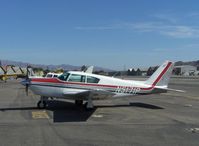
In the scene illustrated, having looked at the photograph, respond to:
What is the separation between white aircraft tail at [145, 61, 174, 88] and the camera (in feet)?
66.2

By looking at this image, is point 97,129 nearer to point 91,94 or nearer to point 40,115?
point 40,115

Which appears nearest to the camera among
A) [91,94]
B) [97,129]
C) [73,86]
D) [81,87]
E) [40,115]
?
[97,129]

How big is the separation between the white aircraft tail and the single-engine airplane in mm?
378

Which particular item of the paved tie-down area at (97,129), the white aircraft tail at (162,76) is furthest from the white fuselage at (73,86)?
the white aircraft tail at (162,76)

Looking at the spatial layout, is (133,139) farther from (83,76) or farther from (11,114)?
(83,76)

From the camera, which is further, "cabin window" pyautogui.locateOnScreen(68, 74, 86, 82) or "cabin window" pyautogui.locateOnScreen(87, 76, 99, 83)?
"cabin window" pyautogui.locateOnScreen(87, 76, 99, 83)

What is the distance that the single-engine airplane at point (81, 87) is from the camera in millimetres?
17453

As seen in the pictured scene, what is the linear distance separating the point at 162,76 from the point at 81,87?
5232 mm

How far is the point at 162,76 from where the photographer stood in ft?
66.7

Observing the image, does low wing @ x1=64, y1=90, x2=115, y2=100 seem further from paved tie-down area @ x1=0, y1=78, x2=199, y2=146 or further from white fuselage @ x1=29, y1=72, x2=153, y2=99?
paved tie-down area @ x1=0, y1=78, x2=199, y2=146

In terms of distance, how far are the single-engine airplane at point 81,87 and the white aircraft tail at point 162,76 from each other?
14.9 inches

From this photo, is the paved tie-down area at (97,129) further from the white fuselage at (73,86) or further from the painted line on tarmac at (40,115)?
the white fuselage at (73,86)

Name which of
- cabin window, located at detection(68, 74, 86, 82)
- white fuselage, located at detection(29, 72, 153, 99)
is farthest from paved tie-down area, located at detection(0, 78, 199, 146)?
cabin window, located at detection(68, 74, 86, 82)

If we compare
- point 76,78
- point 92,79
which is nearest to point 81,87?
point 76,78
